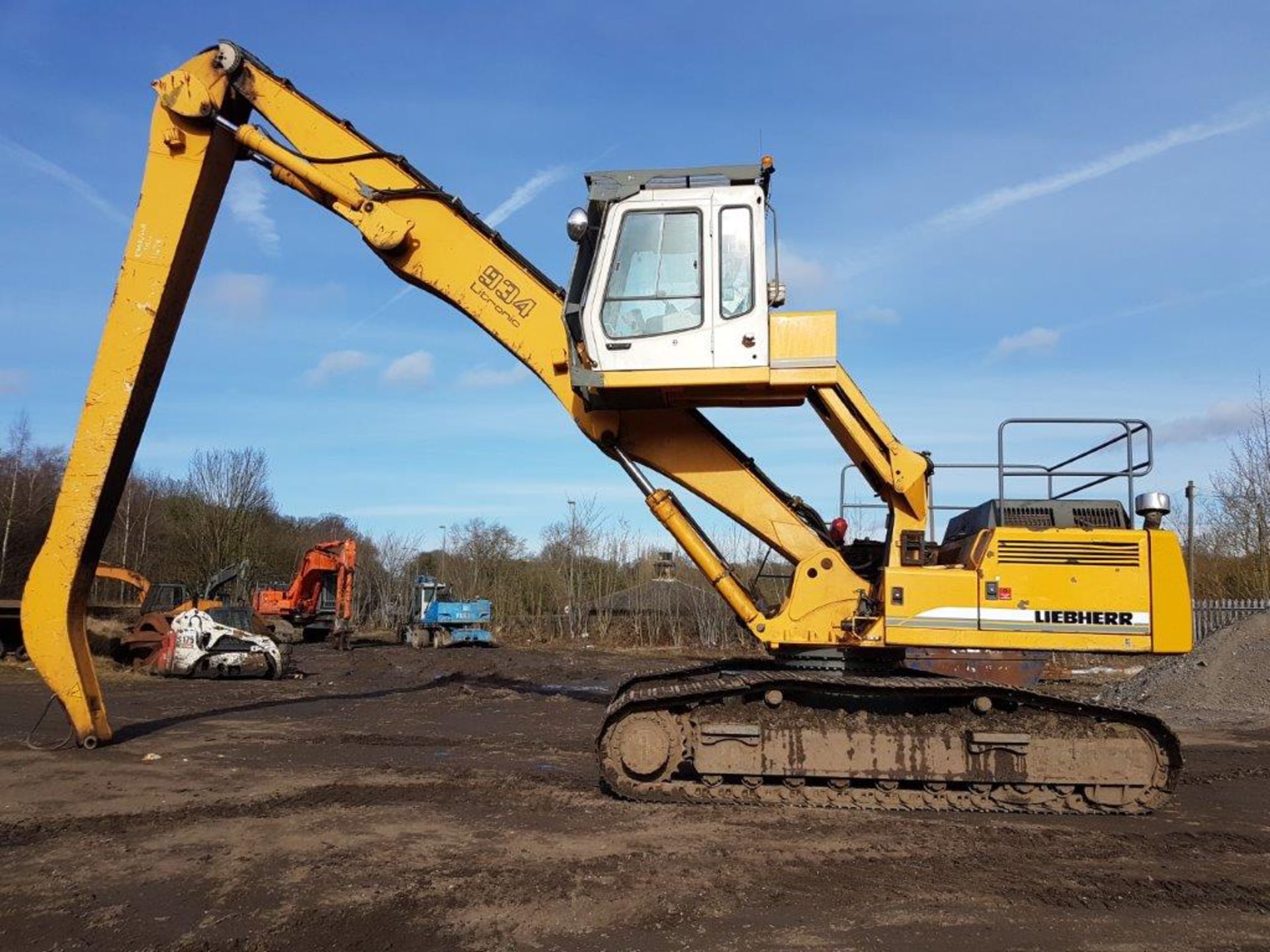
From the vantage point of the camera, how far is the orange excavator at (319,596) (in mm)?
31656

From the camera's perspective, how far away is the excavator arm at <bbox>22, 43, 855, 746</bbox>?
342 inches

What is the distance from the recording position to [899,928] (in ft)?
16.1

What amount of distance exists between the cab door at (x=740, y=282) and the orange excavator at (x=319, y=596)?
26058 millimetres

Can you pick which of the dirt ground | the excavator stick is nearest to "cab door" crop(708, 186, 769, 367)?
the dirt ground

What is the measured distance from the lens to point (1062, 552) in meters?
7.32

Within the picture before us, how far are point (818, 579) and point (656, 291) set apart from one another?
2.70 meters

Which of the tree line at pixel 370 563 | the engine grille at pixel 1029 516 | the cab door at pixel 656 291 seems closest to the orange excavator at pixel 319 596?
the tree line at pixel 370 563

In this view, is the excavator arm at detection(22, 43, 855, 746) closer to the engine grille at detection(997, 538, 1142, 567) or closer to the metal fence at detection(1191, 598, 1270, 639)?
the engine grille at detection(997, 538, 1142, 567)

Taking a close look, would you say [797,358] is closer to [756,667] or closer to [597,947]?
[756,667]

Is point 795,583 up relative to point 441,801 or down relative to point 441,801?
up

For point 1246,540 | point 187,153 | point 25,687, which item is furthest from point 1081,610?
point 1246,540

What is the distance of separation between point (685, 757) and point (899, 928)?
278cm

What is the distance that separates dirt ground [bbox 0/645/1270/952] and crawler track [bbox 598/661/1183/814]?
236 mm

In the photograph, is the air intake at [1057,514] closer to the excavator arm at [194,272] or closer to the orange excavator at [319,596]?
the excavator arm at [194,272]
